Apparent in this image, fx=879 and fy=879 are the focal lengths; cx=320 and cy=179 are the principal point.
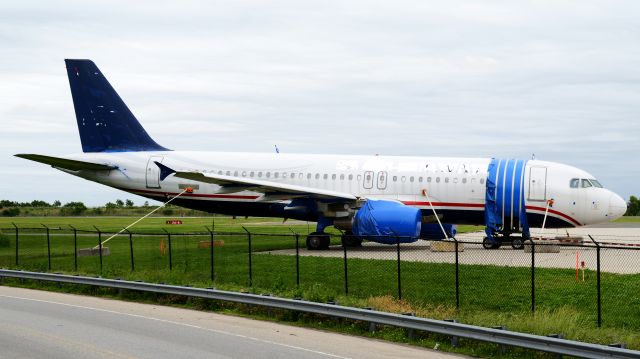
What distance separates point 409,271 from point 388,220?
5498mm

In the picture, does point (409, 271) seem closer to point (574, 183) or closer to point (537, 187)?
point (537, 187)

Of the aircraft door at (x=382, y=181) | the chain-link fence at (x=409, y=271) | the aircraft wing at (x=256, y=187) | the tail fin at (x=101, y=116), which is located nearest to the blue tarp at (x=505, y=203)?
the chain-link fence at (x=409, y=271)

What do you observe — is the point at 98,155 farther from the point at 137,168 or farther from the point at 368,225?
the point at 368,225

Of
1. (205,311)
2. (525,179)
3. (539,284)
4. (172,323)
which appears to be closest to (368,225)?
(525,179)

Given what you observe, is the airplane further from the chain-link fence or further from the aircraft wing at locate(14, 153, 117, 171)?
the chain-link fence

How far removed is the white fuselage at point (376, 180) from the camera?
105 feet

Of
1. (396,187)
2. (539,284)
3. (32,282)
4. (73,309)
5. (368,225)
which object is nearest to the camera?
(73,309)

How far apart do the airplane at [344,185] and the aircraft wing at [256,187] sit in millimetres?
49

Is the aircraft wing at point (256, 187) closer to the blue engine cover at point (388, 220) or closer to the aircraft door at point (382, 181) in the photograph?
the blue engine cover at point (388, 220)

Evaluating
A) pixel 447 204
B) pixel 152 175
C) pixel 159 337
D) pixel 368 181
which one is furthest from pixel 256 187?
pixel 159 337

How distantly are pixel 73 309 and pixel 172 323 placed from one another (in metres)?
3.43

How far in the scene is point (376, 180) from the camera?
34.2 metres

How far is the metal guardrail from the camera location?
11758 mm

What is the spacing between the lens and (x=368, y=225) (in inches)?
1226
